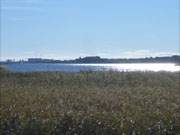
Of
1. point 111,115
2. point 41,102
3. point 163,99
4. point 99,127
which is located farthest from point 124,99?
point 99,127

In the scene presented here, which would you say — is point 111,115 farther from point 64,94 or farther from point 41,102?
point 64,94

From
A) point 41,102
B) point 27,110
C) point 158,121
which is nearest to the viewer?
point 158,121

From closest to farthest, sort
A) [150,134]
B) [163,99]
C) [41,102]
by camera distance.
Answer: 1. [150,134]
2. [41,102]
3. [163,99]

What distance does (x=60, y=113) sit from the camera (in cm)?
1491

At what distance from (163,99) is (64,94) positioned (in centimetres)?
439

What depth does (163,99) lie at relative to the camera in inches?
789

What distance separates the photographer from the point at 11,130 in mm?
13594

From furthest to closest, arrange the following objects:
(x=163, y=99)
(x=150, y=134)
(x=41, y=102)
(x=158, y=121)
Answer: (x=163, y=99) → (x=41, y=102) → (x=158, y=121) → (x=150, y=134)

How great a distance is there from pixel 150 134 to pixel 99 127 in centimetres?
142

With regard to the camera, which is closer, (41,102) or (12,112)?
(12,112)

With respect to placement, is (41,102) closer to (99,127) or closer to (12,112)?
(12,112)

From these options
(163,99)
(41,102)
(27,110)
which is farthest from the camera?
(163,99)

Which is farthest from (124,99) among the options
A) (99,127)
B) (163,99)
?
(99,127)

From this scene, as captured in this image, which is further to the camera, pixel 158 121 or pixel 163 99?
pixel 163 99
